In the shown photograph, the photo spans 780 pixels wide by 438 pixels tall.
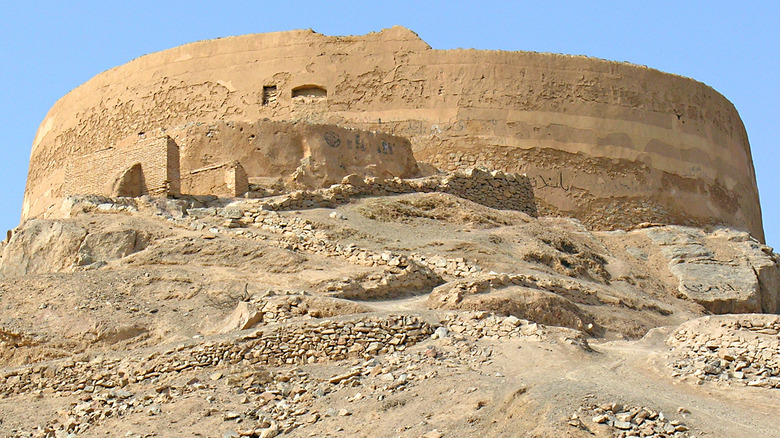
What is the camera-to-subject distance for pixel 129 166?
1581 cm

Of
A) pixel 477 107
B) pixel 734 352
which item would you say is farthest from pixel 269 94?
pixel 734 352

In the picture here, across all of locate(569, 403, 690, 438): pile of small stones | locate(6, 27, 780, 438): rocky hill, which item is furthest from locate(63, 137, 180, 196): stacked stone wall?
locate(569, 403, 690, 438): pile of small stones

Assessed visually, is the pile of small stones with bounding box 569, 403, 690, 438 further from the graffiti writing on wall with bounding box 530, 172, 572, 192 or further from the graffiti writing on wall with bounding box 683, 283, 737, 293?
the graffiti writing on wall with bounding box 530, 172, 572, 192

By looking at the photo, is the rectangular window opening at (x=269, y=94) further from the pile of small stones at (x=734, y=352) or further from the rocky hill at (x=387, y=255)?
the pile of small stones at (x=734, y=352)

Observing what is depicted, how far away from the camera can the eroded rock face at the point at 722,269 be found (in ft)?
52.1

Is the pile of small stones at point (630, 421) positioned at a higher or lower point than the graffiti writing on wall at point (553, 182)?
lower

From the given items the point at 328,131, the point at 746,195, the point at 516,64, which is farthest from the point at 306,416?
the point at 746,195

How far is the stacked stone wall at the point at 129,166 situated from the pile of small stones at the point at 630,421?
8.60m

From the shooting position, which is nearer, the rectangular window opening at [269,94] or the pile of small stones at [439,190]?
the pile of small stones at [439,190]

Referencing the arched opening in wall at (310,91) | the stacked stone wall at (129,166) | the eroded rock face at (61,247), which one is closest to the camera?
the eroded rock face at (61,247)

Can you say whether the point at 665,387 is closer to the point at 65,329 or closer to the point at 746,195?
the point at 65,329

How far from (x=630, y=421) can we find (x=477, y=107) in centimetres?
1291

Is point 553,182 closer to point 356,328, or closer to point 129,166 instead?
→ point 129,166

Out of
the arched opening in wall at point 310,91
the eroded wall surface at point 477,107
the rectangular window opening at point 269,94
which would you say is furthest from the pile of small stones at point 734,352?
the rectangular window opening at point 269,94
